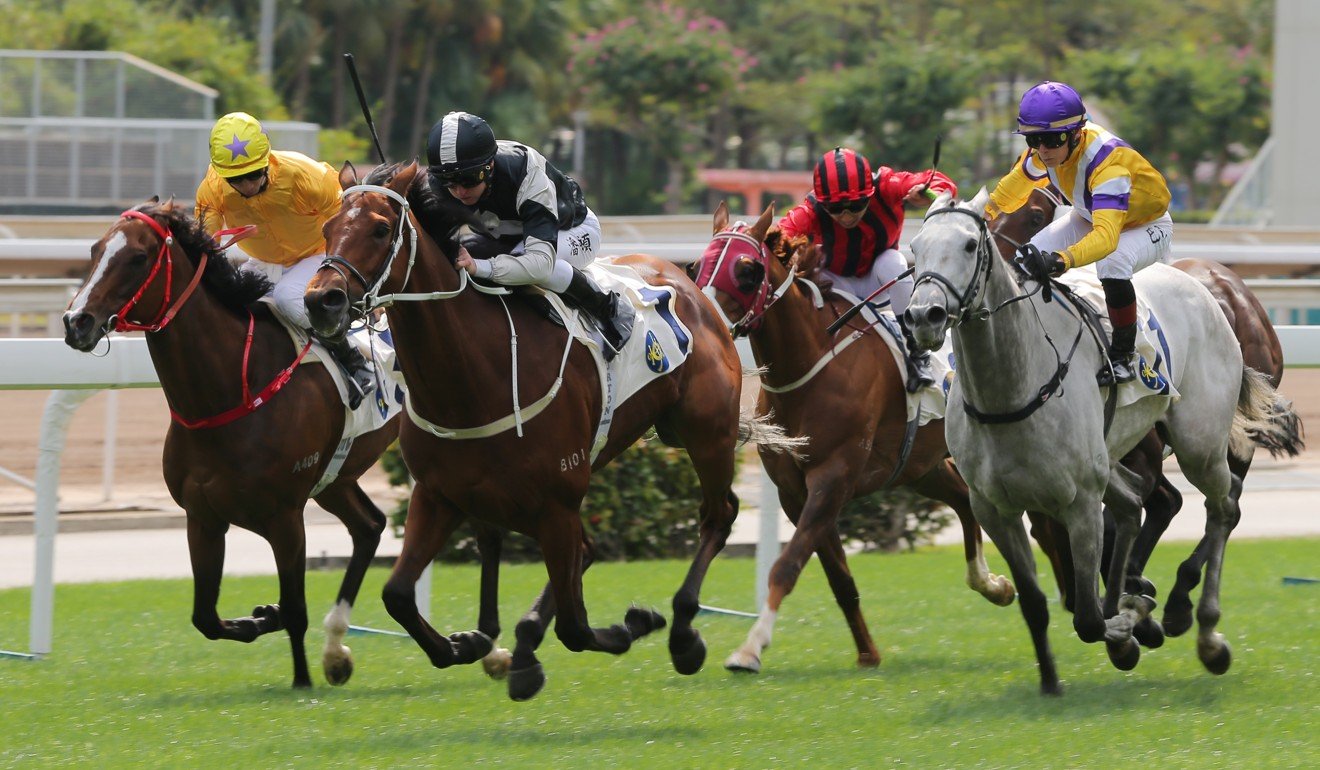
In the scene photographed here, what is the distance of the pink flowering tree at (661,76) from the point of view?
36.1 m

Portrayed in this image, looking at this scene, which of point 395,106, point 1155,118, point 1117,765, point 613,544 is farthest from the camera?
point 395,106

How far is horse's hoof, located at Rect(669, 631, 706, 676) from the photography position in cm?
626

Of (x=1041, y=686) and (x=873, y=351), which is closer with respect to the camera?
(x=1041, y=686)

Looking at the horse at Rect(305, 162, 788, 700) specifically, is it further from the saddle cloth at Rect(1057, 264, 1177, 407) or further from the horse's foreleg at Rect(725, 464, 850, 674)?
the saddle cloth at Rect(1057, 264, 1177, 407)

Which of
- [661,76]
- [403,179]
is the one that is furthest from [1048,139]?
[661,76]

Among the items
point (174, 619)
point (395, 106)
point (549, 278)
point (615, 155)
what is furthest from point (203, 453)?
point (615, 155)

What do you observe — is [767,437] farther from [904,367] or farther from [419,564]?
[419,564]

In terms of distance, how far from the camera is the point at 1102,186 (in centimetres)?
618

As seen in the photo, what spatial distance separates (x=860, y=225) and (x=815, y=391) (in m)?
0.78

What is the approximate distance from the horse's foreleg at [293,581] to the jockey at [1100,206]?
2527mm

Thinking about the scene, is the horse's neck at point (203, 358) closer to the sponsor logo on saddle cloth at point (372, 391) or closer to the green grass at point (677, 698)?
the sponsor logo on saddle cloth at point (372, 391)

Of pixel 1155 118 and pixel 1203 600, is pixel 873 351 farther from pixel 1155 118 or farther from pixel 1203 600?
pixel 1155 118

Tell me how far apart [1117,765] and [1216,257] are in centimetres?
712

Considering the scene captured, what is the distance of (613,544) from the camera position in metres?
9.24
